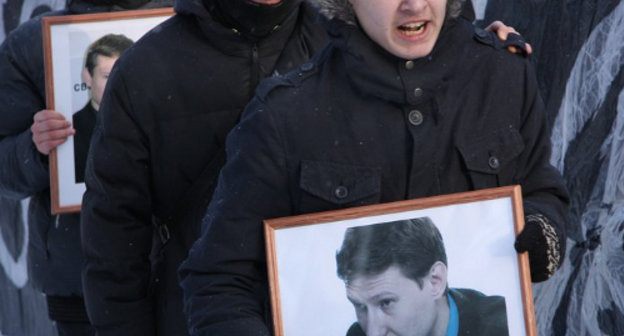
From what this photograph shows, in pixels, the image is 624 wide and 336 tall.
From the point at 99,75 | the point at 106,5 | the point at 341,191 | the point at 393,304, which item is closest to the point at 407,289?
the point at 393,304

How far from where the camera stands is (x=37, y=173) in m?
4.02

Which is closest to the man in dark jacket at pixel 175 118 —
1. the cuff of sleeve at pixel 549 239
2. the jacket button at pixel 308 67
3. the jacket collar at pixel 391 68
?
the jacket button at pixel 308 67

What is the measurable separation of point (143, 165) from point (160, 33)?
34cm

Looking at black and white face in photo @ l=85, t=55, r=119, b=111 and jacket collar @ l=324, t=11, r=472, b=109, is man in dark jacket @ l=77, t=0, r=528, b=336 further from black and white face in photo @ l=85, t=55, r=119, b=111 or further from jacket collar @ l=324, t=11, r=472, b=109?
black and white face in photo @ l=85, t=55, r=119, b=111

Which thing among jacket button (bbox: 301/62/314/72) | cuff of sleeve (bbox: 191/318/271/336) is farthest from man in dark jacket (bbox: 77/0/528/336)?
cuff of sleeve (bbox: 191/318/271/336)

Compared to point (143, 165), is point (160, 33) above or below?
above

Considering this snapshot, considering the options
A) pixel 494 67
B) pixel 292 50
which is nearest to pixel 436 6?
pixel 494 67

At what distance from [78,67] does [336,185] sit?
1.48 metres

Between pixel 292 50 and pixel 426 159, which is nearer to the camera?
pixel 426 159

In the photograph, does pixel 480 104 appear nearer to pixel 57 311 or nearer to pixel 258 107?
pixel 258 107

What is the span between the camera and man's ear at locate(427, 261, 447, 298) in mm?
2588

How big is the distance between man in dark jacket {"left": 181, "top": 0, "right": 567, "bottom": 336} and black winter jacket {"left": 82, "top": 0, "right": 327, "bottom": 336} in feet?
1.42

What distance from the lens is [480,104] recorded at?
8.89ft

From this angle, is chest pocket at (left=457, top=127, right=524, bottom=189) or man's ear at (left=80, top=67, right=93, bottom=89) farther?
man's ear at (left=80, top=67, right=93, bottom=89)
